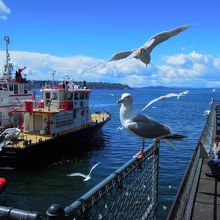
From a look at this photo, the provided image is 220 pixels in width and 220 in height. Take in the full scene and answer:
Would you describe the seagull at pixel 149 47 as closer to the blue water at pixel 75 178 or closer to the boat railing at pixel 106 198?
the boat railing at pixel 106 198

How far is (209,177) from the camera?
860 cm

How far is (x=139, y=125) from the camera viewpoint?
4500mm

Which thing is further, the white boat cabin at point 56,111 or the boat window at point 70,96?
the boat window at point 70,96

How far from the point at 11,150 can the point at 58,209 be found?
2127 cm

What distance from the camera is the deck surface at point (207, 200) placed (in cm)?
638

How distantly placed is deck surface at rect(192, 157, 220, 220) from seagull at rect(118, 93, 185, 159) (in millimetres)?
2206

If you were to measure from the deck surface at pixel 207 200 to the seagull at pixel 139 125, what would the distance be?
86.8 inches

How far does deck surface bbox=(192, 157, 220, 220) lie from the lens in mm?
6383

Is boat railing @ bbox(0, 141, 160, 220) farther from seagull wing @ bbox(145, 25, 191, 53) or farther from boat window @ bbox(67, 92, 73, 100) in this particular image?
boat window @ bbox(67, 92, 73, 100)

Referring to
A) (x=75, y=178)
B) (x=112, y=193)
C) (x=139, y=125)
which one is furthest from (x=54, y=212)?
(x=75, y=178)

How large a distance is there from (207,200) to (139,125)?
3.26 m

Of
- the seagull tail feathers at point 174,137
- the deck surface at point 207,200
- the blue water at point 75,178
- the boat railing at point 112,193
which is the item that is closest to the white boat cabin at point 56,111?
the blue water at point 75,178

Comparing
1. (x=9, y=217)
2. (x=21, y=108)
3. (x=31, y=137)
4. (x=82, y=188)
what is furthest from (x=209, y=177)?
(x=21, y=108)

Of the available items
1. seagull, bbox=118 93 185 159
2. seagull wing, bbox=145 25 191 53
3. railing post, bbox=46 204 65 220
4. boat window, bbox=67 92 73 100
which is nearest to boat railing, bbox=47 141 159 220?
railing post, bbox=46 204 65 220
